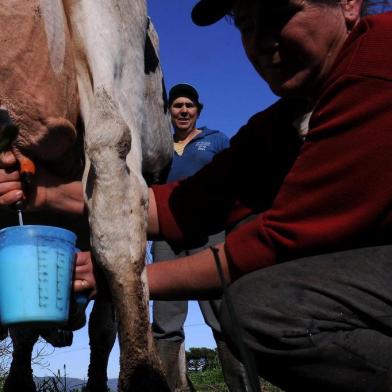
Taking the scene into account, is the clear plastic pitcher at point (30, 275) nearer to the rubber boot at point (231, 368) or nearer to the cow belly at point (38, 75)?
the cow belly at point (38, 75)

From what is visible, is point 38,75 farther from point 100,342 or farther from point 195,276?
point 100,342

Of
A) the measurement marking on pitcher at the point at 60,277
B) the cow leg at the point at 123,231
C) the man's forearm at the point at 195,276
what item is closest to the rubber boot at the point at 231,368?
the cow leg at the point at 123,231

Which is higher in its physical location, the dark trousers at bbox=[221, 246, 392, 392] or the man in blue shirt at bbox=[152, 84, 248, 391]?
the dark trousers at bbox=[221, 246, 392, 392]

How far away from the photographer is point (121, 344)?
8.17 ft

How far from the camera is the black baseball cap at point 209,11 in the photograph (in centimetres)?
208

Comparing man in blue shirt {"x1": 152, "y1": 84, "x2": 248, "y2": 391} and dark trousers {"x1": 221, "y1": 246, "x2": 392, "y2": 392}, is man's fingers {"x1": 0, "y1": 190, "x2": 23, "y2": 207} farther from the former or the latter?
man in blue shirt {"x1": 152, "y1": 84, "x2": 248, "y2": 391}

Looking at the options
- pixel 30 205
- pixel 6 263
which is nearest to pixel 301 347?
pixel 6 263

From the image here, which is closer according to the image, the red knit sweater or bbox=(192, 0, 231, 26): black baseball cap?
the red knit sweater

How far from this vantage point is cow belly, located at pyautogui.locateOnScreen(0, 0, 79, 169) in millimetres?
2742

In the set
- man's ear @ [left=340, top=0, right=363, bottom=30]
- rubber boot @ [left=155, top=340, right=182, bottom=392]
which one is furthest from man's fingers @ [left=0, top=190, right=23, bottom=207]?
rubber boot @ [left=155, top=340, right=182, bottom=392]

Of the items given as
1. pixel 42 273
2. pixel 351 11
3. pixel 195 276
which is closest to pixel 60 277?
pixel 42 273

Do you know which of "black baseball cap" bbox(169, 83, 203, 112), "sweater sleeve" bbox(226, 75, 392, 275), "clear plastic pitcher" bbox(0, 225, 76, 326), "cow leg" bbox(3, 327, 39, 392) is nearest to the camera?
"sweater sleeve" bbox(226, 75, 392, 275)

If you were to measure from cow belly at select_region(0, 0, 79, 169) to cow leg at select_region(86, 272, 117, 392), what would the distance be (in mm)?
1486

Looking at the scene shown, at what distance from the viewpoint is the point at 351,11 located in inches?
74.7
